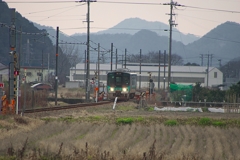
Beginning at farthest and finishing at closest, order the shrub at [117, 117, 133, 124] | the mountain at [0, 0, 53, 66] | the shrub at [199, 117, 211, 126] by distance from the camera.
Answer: the mountain at [0, 0, 53, 66]
the shrub at [199, 117, 211, 126]
the shrub at [117, 117, 133, 124]

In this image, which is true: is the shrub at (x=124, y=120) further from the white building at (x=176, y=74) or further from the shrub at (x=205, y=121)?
the white building at (x=176, y=74)

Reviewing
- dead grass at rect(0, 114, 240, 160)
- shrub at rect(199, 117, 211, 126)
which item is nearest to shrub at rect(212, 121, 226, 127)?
shrub at rect(199, 117, 211, 126)

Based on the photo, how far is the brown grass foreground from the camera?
12900mm

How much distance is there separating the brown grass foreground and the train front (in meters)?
18.3

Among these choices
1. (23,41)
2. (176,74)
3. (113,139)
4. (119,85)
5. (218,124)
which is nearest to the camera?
(113,139)

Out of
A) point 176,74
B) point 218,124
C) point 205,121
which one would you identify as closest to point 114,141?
point 218,124

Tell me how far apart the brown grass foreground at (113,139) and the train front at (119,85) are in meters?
18.3

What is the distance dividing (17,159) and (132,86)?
33.6 m

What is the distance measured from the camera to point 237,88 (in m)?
45.4

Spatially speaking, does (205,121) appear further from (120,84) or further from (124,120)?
(120,84)

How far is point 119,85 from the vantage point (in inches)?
1722

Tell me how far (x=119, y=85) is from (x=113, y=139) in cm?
2678

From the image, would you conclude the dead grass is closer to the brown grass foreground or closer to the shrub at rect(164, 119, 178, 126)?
the brown grass foreground

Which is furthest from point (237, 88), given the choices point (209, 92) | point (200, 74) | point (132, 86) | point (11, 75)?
point (200, 74)
